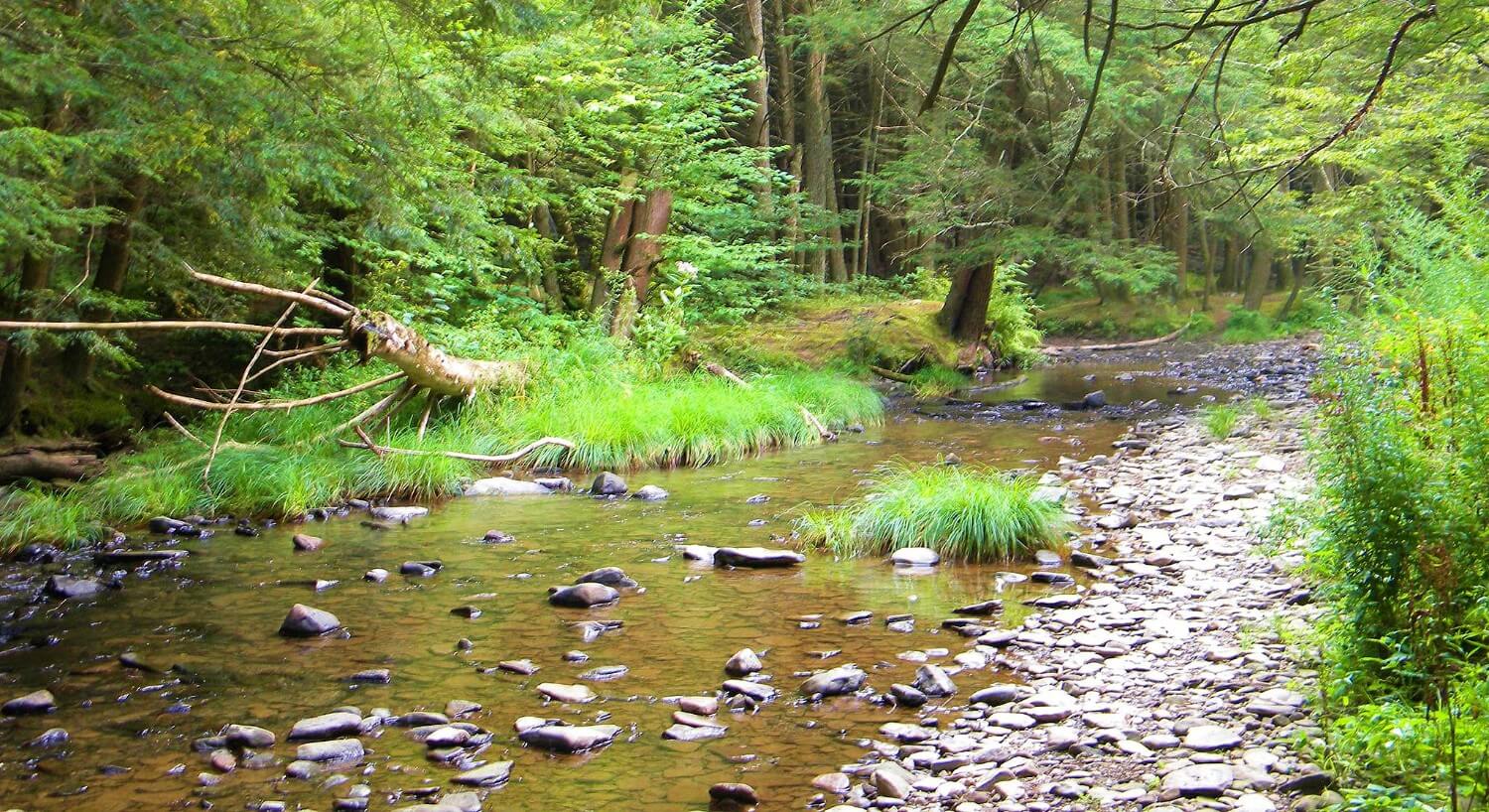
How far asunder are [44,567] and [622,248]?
10635mm

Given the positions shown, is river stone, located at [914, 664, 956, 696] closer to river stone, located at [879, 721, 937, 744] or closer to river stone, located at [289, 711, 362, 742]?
river stone, located at [879, 721, 937, 744]

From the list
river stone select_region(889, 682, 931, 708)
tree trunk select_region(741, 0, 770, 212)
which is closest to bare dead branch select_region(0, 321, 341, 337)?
river stone select_region(889, 682, 931, 708)

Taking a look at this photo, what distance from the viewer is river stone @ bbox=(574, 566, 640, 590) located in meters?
6.43

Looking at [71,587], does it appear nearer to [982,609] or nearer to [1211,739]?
[982,609]

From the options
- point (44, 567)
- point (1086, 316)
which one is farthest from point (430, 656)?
point (1086, 316)

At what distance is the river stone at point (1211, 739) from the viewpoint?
3.67 metres

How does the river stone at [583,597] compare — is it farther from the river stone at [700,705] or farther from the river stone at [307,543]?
the river stone at [307,543]

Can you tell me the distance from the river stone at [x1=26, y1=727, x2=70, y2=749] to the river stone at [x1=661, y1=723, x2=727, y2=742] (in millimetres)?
2387

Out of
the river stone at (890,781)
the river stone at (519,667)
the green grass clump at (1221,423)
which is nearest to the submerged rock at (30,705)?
the river stone at (519,667)

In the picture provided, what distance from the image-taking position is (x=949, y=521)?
712 centimetres

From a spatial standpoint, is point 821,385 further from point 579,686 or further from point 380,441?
point 579,686

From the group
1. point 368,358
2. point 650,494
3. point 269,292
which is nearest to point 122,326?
point 269,292

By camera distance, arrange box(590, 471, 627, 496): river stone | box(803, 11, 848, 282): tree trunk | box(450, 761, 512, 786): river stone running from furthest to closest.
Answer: box(803, 11, 848, 282): tree trunk
box(590, 471, 627, 496): river stone
box(450, 761, 512, 786): river stone

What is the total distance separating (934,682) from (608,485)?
218 inches
